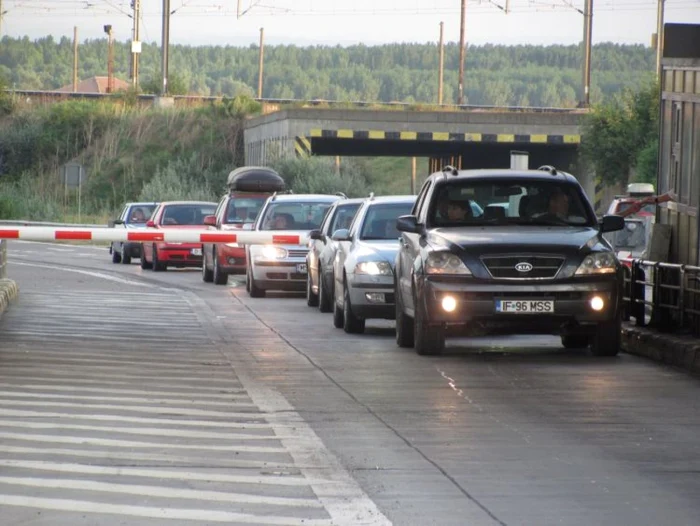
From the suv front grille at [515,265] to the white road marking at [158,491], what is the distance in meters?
7.74

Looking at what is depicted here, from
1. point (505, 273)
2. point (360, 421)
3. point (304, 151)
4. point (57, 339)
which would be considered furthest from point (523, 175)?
point (304, 151)

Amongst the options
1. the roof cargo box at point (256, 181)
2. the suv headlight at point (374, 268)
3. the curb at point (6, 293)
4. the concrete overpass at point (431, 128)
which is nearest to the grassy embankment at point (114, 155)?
the concrete overpass at point (431, 128)

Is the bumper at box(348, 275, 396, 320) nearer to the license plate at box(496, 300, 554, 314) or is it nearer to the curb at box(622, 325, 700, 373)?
the curb at box(622, 325, 700, 373)

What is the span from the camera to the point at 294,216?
29.3 m

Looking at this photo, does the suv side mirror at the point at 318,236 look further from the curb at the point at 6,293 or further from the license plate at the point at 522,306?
the license plate at the point at 522,306

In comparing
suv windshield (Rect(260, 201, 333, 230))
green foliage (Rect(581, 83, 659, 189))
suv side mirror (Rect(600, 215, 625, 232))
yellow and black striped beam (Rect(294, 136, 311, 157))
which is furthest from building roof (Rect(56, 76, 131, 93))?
suv side mirror (Rect(600, 215, 625, 232))

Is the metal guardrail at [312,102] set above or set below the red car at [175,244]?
above

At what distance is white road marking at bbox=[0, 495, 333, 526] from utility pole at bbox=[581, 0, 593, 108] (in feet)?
176

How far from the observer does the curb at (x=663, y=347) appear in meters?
15.1

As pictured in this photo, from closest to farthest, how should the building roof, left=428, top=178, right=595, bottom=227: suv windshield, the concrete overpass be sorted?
1. left=428, top=178, right=595, bottom=227: suv windshield
2. the concrete overpass
3. the building roof

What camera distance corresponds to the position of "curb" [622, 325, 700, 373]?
15.1 m

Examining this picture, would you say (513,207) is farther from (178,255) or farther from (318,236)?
(178,255)

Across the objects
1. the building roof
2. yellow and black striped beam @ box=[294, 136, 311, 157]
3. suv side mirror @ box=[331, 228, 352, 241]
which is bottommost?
suv side mirror @ box=[331, 228, 352, 241]

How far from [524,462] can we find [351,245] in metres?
11.0
